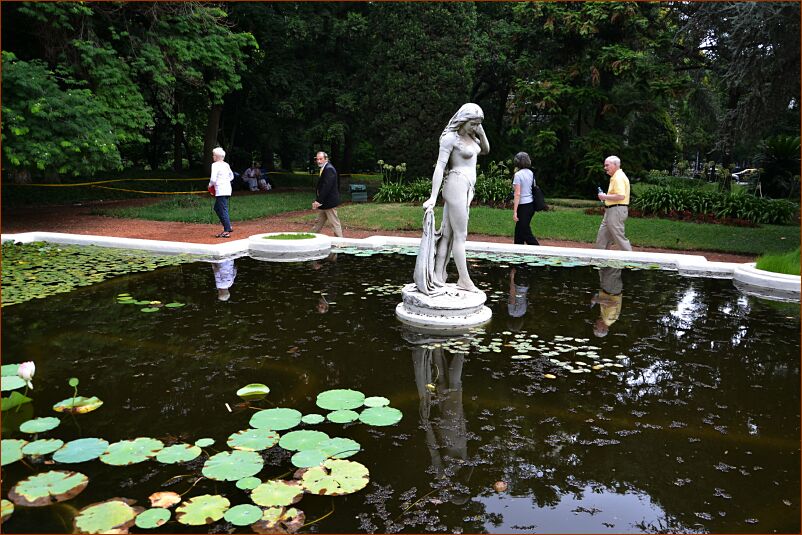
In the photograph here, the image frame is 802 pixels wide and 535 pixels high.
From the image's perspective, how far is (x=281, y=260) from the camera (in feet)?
28.0

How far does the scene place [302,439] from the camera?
342cm

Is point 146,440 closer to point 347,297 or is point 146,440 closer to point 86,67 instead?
point 347,297

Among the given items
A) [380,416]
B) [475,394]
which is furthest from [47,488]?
[475,394]

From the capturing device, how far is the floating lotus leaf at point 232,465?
3031mm

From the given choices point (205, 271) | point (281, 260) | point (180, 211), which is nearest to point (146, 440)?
point (205, 271)

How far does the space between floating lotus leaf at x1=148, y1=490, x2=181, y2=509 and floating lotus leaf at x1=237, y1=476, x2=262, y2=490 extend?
295 millimetres

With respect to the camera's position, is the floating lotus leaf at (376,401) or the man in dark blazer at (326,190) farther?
the man in dark blazer at (326,190)

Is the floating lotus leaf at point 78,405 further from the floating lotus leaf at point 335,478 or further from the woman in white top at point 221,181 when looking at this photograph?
the woman in white top at point 221,181

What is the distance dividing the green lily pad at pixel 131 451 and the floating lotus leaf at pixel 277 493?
730mm

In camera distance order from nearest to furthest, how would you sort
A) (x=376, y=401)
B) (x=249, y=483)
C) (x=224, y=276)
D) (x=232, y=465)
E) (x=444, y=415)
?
(x=249, y=483)
(x=232, y=465)
(x=444, y=415)
(x=376, y=401)
(x=224, y=276)

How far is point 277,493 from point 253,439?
1.88 ft

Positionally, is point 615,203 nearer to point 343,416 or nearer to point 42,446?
point 343,416

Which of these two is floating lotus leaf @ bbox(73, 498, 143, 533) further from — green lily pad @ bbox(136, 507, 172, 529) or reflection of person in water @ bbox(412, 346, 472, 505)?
reflection of person in water @ bbox(412, 346, 472, 505)

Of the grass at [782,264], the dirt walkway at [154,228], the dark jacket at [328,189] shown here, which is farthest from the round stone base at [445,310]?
the dirt walkway at [154,228]
